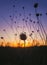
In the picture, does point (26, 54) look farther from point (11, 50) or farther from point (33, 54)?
point (11, 50)

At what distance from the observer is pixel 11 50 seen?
162 feet

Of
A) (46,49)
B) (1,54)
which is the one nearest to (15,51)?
(1,54)

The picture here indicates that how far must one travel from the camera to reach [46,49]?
46375 millimetres

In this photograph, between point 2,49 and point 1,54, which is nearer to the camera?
point 1,54

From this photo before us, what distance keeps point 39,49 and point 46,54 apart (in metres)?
5.93

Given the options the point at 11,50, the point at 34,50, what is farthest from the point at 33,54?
the point at 11,50

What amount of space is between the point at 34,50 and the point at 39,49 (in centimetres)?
91

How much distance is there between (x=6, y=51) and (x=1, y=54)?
491 cm

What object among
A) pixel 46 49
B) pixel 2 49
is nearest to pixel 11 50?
pixel 2 49

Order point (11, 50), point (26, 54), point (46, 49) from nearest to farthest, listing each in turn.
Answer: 1. point (26, 54)
2. point (46, 49)
3. point (11, 50)

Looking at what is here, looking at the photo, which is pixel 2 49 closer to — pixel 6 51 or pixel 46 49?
pixel 6 51

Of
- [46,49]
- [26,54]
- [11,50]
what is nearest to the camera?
[26,54]

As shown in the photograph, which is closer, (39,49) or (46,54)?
(46,54)

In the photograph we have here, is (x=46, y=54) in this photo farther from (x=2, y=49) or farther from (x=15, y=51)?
(x=2, y=49)
